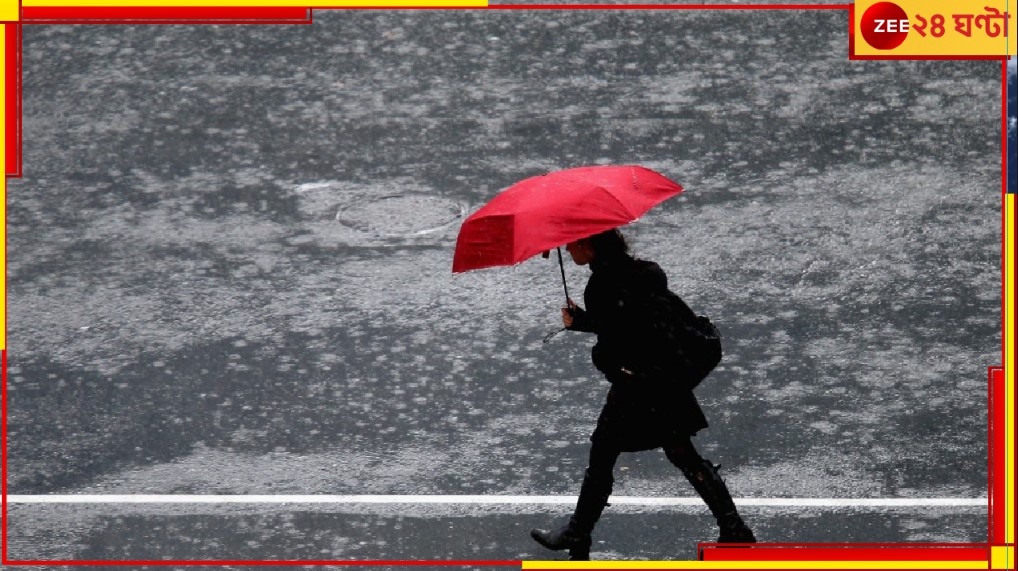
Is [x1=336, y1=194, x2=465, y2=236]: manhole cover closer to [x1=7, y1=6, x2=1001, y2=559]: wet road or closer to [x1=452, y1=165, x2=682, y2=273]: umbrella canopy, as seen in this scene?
[x1=7, y1=6, x2=1001, y2=559]: wet road

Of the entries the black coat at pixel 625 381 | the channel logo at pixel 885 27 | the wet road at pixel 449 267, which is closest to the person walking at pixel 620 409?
the black coat at pixel 625 381

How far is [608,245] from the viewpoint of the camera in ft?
22.6

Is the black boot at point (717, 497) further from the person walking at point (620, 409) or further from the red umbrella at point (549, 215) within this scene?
the red umbrella at point (549, 215)

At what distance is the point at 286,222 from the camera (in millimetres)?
11492

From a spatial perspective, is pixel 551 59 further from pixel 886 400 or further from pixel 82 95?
pixel 886 400

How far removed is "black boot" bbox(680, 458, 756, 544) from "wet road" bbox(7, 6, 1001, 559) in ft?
1.55

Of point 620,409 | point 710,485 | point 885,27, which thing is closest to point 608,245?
point 620,409

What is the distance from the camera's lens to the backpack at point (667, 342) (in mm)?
6926

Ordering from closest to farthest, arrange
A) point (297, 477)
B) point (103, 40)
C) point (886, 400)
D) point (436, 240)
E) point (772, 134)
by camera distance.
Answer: point (297, 477) → point (886, 400) → point (436, 240) → point (772, 134) → point (103, 40)

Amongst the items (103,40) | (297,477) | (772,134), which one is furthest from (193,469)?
(103,40)

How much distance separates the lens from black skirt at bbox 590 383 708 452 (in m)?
7.16

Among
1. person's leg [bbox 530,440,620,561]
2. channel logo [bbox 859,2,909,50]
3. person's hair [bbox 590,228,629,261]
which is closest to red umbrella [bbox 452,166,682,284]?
person's hair [bbox 590,228,629,261]

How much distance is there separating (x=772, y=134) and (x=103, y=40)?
6050 mm

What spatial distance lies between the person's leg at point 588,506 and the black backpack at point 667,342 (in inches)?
21.6
